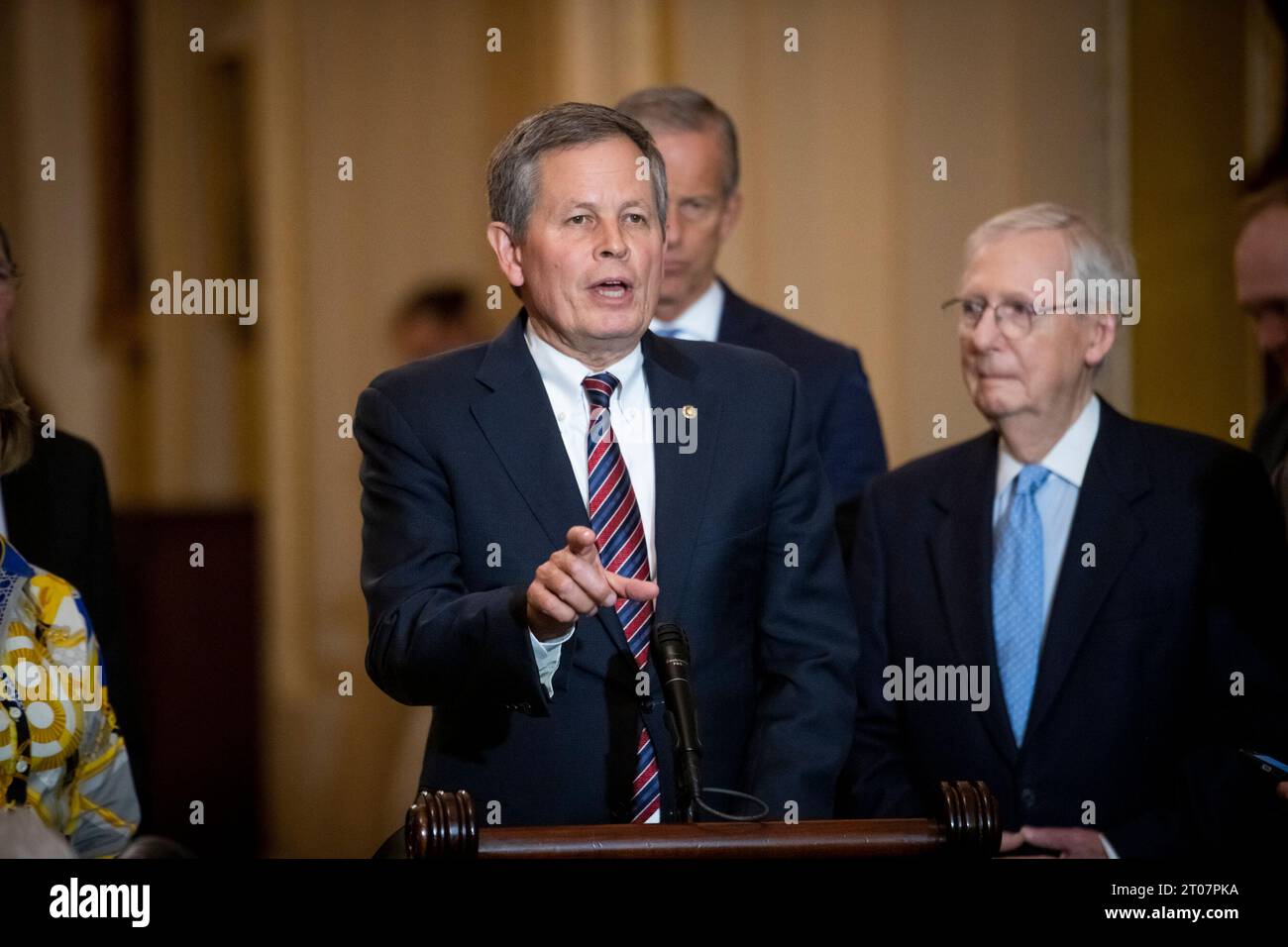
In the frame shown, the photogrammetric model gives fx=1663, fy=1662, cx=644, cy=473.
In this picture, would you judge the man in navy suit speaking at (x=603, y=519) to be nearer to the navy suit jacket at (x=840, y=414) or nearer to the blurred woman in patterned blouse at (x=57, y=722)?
the blurred woman in patterned blouse at (x=57, y=722)

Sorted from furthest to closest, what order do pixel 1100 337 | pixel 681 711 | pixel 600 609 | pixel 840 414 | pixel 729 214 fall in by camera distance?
pixel 729 214
pixel 840 414
pixel 1100 337
pixel 600 609
pixel 681 711

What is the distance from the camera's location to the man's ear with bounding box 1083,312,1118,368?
2.88 metres

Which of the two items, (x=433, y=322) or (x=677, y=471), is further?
(x=433, y=322)

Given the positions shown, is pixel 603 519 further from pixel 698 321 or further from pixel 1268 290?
pixel 1268 290

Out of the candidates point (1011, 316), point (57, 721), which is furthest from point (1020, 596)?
point (57, 721)

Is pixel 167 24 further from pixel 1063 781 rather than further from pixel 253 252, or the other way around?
pixel 1063 781

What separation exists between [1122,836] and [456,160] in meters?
3.51

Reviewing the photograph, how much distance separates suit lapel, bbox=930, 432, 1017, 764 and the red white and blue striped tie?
0.69 meters

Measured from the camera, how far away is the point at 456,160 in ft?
17.8

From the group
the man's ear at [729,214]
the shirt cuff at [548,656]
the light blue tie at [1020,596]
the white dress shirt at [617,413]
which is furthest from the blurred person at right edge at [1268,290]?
the shirt cuff at [548,656]

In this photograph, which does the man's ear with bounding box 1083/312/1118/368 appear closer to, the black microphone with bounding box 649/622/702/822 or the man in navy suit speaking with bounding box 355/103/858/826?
the man in navy suit speaking with bounding box 355/103/858/826

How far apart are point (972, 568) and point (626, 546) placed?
0.76 meters

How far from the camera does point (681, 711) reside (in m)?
1.86

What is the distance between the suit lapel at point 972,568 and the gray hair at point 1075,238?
0.35 metres
